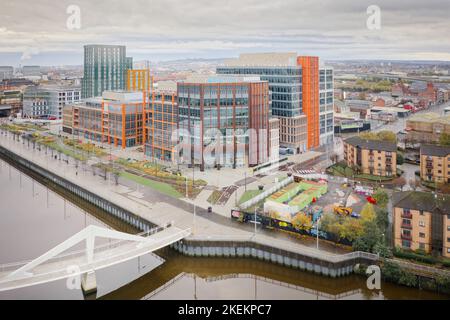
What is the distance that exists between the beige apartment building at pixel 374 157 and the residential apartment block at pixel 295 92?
8593 mm

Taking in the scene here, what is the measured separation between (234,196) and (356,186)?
9.06 m

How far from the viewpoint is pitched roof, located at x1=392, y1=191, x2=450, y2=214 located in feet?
69.8

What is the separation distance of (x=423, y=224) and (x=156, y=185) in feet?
62.5

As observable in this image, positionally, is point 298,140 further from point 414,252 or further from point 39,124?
point 39,124

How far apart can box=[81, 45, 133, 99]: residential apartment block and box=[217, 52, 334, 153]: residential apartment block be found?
1340 inches

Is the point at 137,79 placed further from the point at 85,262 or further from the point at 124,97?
the point at 85,262

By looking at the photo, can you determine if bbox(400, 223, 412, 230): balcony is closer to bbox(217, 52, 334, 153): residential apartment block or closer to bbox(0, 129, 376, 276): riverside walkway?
bbox(0, 129, 376, 276): riverside walkway

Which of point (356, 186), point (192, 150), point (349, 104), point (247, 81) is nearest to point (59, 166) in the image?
point (192, 150)

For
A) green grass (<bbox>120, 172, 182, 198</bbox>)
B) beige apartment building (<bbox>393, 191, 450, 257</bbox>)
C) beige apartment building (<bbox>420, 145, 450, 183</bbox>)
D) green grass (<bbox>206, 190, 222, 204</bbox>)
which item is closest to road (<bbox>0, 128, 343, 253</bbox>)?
green grass (<bbox>120, 172, 182, 198</bbox>)

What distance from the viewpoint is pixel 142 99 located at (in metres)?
50.7

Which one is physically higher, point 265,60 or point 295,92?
point 265,60

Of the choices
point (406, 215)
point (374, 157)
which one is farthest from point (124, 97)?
point (406, 215)

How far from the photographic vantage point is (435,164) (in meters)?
33.5

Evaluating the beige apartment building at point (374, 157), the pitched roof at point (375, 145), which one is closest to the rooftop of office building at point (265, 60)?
the pitched roof at point (375, 145)
